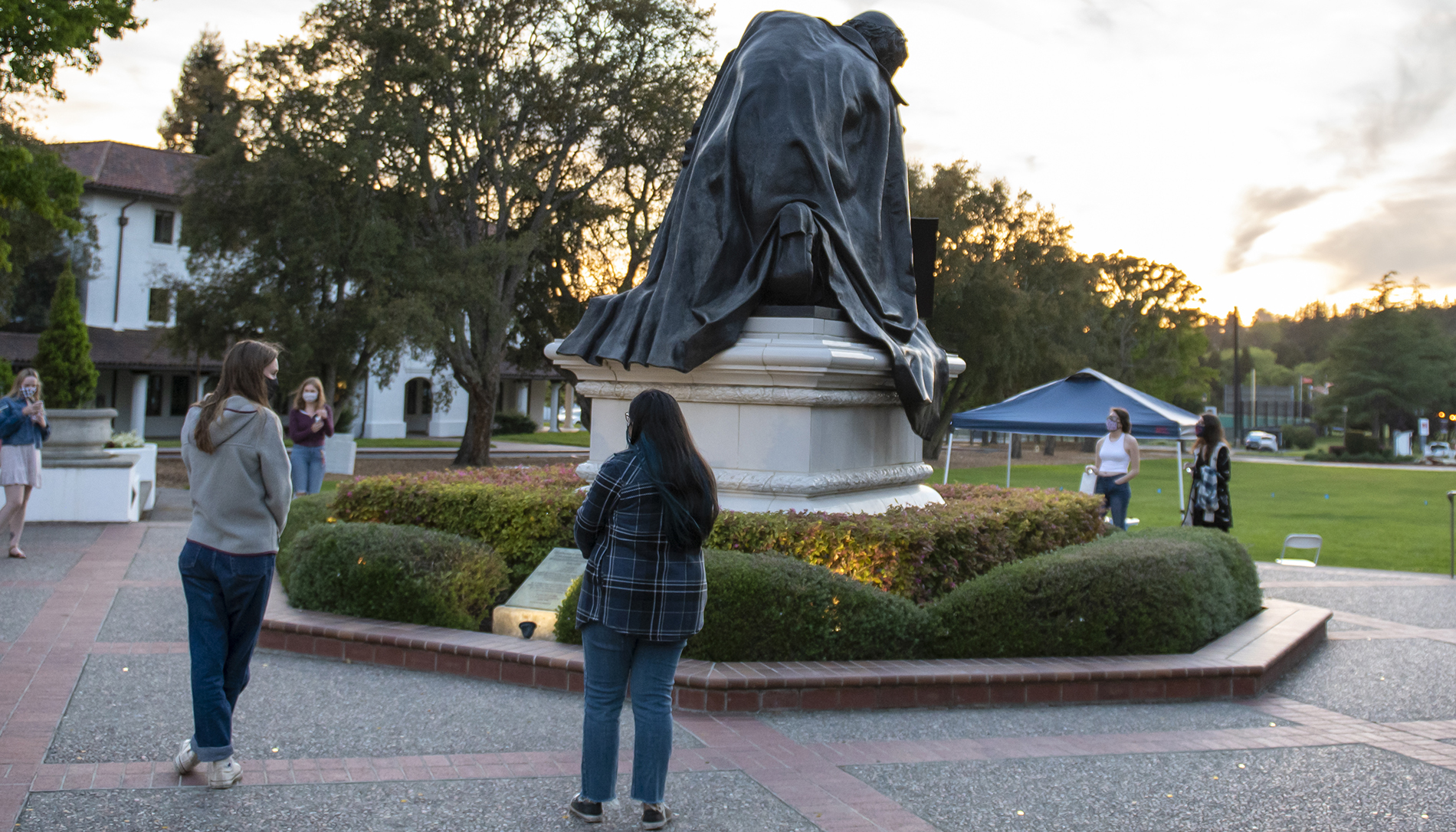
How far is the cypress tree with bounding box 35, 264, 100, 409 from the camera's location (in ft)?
77.6

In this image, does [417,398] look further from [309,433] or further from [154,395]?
[309,433]

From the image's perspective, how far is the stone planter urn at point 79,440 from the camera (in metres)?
13.8

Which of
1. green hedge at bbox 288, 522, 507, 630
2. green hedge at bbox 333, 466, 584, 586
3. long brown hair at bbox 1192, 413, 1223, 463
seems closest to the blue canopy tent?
long brown hair at bbox 1192, 413, 1223, 463

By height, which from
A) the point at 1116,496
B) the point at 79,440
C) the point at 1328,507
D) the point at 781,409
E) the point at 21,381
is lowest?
the point at 1328,507

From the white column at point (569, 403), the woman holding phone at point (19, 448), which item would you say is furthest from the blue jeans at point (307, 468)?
the white column at point (569, 403)

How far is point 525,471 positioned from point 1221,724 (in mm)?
6130

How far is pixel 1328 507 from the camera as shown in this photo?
2609cm

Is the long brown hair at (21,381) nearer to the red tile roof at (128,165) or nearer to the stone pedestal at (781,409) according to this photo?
the stone pedestal at (781,409)

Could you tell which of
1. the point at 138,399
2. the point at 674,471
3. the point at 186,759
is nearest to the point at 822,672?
the point at 674,471

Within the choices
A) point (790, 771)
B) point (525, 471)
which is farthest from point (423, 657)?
point (525, 471)

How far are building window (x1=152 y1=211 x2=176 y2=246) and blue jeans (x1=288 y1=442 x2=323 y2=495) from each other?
35.0m

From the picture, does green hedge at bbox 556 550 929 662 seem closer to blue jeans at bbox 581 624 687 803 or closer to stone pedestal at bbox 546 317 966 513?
stone pedestal at bbox 546 317 966 513

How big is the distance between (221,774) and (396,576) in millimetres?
2606

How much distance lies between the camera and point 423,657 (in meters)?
6.33
